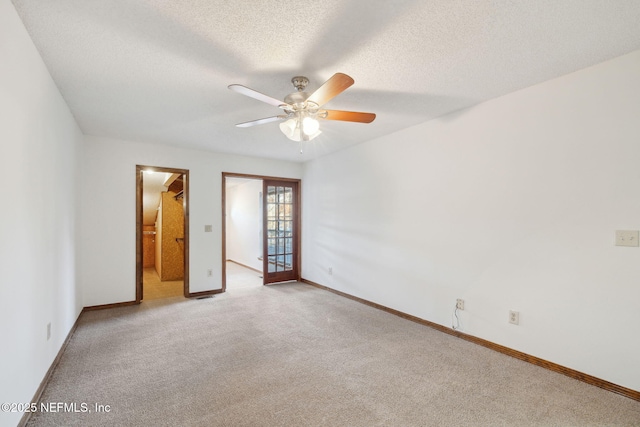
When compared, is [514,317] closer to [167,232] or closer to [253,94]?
[253,94]

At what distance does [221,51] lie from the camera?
6.67 feet

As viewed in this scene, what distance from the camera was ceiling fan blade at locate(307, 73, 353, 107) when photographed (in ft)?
6.04

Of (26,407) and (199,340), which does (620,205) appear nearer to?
(199,340)

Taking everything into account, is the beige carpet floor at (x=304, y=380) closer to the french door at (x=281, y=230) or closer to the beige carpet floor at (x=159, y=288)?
the beige carpet floor at (x=159, y=288)

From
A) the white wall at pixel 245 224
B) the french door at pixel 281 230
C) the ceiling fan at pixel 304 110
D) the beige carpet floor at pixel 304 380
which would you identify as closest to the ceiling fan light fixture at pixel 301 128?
the ceiling fan at pixel 304 110

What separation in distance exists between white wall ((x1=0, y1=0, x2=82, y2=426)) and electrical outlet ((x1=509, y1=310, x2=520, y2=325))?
3.62 meters

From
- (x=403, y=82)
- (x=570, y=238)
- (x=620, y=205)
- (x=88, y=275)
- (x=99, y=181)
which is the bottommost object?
(x=88, y=275)

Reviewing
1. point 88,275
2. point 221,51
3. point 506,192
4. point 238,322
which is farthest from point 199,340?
point 506,192

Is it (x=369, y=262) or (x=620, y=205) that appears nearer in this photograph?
(x=620, y=205)

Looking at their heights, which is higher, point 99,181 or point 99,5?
point 99,5

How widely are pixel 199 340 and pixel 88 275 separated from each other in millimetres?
2215

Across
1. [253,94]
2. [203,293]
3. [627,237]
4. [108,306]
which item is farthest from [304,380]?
[108,306]

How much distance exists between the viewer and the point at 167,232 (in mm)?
6156

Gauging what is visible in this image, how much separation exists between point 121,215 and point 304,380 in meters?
3.62
